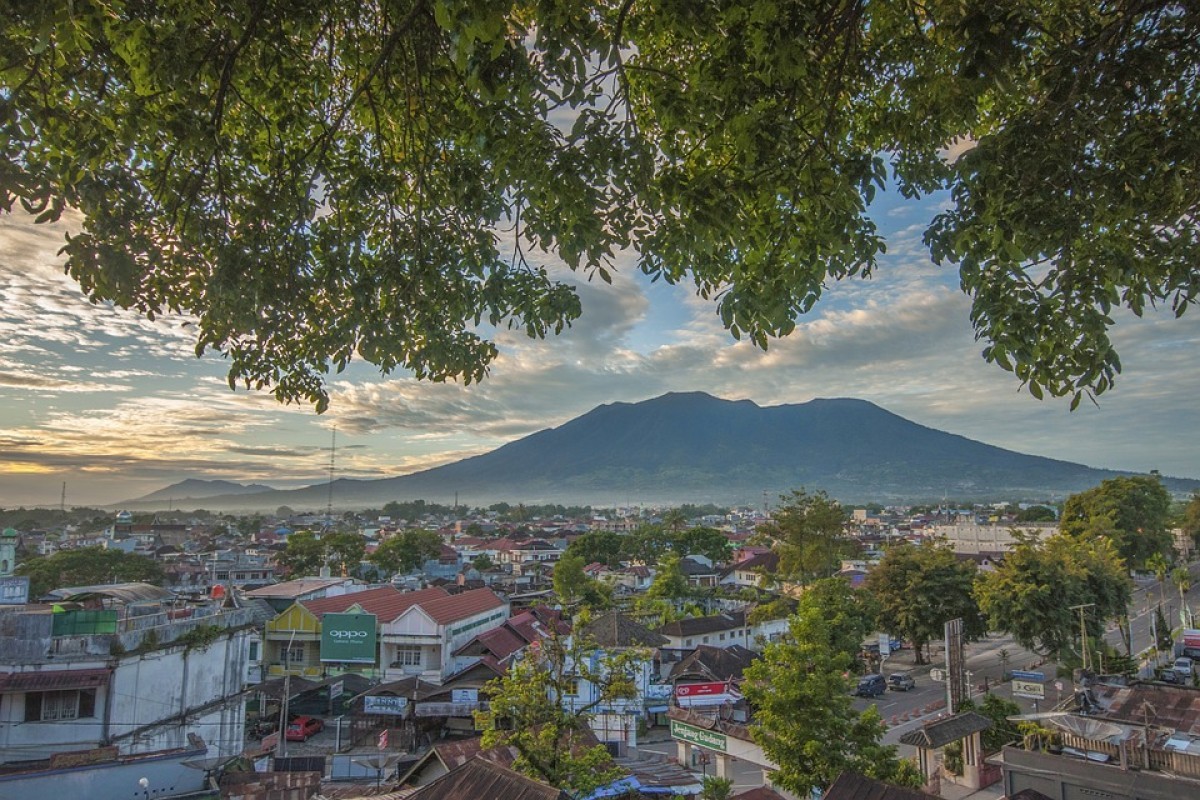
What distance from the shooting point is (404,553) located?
47469 millimetres

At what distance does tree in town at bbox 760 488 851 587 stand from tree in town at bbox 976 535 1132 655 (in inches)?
219

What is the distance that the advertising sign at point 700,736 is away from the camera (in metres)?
14.0

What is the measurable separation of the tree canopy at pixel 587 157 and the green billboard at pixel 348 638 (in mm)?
20991

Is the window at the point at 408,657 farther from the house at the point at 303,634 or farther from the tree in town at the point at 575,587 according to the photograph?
the tree in town at the point at 575,587

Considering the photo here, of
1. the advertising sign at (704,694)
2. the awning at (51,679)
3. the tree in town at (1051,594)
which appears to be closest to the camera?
the awning at (51,679)

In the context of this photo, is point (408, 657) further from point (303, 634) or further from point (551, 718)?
point (551, 718)

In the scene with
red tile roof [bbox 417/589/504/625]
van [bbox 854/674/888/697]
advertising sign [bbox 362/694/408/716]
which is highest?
red tile roof [bbox 417/589/504/625]

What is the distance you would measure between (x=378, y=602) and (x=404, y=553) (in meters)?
21.9

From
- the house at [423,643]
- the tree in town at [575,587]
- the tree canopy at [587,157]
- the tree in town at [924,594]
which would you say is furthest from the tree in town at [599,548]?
the tree canopy at [587,157]

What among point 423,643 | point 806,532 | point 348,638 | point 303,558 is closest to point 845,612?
point 806,532

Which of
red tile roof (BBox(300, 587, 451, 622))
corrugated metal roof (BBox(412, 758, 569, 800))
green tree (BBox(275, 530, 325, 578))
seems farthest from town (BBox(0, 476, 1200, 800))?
green tree (BBox(275, 530, 325, 578))

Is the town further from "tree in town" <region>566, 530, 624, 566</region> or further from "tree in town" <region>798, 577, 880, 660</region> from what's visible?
"tree in town" <region>566, 530, 624, 566</region>

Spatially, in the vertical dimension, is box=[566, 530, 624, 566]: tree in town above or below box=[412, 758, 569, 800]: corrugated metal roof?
below

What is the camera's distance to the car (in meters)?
20.3
